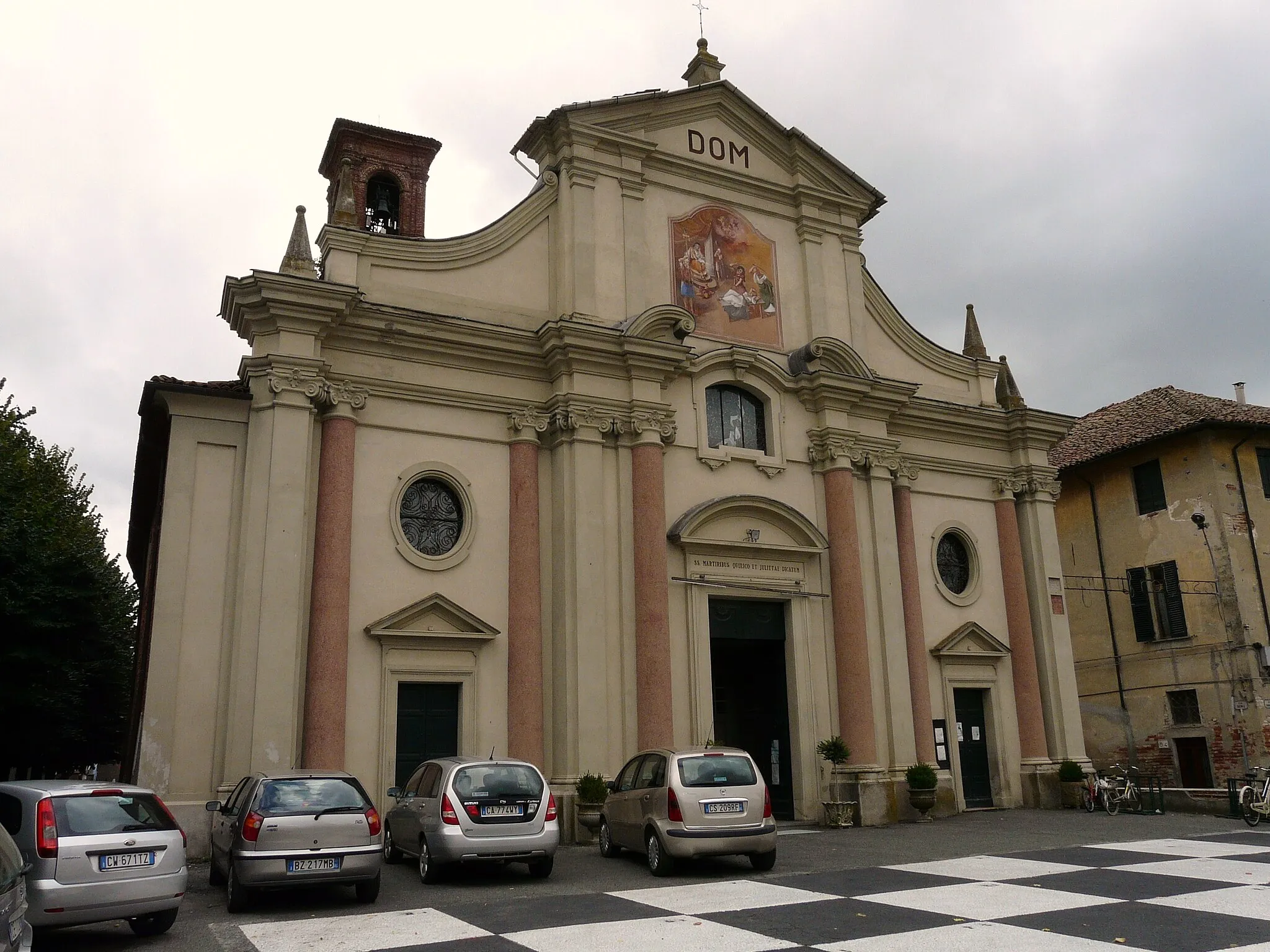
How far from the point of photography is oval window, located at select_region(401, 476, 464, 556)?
55.1 feet

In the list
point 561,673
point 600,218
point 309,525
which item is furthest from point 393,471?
point 600,218

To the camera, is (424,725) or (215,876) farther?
(424,725)

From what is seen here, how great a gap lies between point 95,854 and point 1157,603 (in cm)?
2581

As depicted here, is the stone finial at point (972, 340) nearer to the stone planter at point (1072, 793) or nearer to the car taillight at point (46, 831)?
the stone planter at point (1072, 793)

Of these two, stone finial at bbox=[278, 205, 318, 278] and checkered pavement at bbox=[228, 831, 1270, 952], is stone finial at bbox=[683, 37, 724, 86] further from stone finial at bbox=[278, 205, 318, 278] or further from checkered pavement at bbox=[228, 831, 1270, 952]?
checkered pavement at bbox=[228, 831, 1270, 952]

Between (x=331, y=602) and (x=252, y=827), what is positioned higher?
(x=331, y=602)

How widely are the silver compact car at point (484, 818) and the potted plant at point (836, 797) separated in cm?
795

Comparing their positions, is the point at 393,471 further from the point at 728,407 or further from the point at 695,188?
the point at 695,188

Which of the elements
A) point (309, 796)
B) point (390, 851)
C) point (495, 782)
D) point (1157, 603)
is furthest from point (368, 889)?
point (1157, 603)

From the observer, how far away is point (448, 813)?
10.9 meters

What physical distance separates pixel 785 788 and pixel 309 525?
9.90 meters

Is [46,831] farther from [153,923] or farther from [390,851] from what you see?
[390,851]

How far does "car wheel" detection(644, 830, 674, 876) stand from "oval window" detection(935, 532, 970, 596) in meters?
12.2

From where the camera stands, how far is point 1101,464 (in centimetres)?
2884
